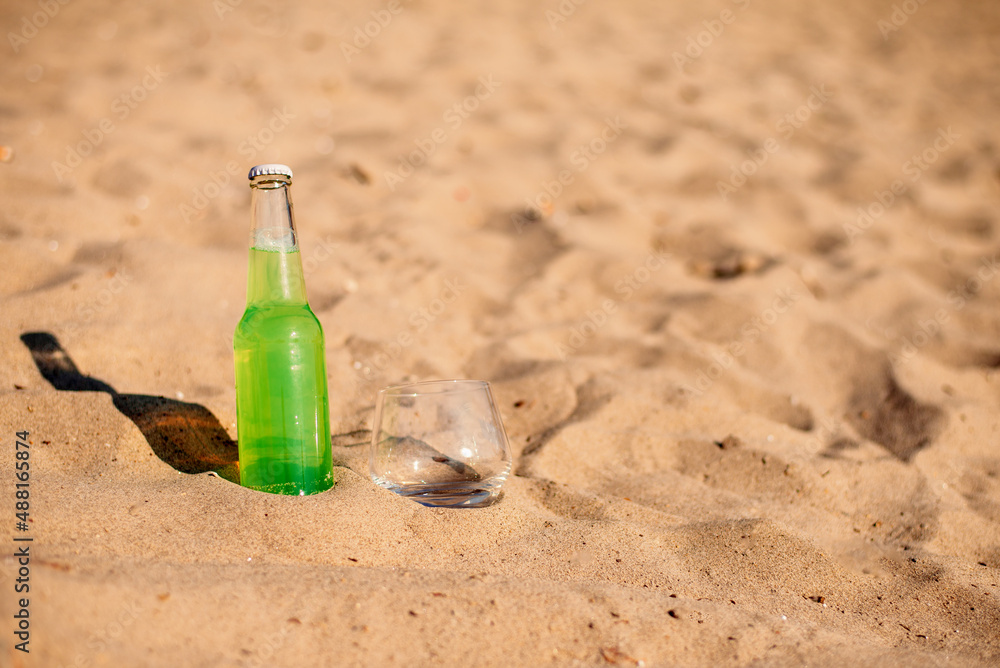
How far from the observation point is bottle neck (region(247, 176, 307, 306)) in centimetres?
161

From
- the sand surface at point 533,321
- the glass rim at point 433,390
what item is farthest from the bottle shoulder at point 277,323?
the sand surface at point 533,321

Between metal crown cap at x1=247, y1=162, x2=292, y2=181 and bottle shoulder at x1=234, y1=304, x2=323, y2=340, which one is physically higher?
metal crown cap at x1=247, y1=162, x2=292, y2=181

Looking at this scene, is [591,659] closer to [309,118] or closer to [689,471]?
[689,471]

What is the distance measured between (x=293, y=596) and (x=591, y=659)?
0.51 metres

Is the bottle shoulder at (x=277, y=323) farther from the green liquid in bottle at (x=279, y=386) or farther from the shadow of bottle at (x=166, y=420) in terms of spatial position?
the shadow of bottle at (x=166, y=420)

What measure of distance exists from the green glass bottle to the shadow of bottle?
0.61 ft

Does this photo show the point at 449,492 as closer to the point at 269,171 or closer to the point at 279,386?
the point at 279,386

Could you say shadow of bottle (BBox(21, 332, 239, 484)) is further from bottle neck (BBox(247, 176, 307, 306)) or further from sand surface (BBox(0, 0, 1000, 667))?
bottle neck (BBox(247, 176, 307, 306))

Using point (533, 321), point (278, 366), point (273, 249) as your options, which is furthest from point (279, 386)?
point (533, 321)

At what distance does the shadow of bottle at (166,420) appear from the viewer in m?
1.81

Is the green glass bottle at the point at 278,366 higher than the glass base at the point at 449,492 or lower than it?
higher

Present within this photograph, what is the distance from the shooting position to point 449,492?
1.69m

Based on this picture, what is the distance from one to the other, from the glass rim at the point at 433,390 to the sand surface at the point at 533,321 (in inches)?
9.0

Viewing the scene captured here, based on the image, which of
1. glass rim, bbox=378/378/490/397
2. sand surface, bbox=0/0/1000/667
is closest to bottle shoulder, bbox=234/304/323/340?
glass rim, bbox=378/378/490/397
